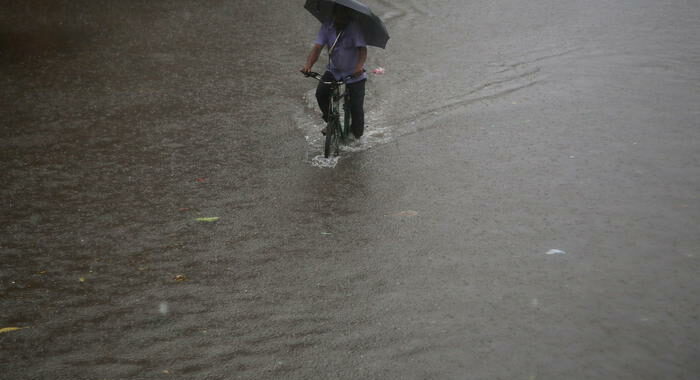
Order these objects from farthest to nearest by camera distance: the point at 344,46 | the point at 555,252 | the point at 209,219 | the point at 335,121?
the point at 335,121 → the point at 344,46 → the point at 209,219 → the point at 555,252

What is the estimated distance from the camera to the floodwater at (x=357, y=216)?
5184mm

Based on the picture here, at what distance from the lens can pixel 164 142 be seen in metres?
9.35

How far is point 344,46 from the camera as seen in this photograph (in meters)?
8.65

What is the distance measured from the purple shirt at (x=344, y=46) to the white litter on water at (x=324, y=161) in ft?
3.16

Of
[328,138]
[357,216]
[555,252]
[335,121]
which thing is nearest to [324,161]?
[328,138]

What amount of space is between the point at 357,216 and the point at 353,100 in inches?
85.9

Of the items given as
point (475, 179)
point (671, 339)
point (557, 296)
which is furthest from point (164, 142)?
point (671, 339)

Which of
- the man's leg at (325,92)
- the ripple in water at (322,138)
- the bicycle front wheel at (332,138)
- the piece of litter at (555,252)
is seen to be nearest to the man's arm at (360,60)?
the man's leg at (325,92)

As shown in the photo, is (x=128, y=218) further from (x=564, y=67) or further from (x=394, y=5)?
(x=394, y=5)

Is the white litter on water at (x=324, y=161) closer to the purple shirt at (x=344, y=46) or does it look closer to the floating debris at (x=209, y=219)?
the purple shirt at (x=344, y=46)

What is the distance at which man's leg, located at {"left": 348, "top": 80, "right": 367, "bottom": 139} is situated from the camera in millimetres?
9031

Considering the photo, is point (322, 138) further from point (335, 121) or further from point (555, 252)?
point (555, 252)

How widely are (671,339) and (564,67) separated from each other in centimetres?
810

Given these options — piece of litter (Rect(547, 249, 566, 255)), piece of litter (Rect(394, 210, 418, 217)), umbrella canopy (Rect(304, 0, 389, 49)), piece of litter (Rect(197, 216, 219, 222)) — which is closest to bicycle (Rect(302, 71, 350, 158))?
umbrella canopy (Rect(304, 0, 389, 49))
